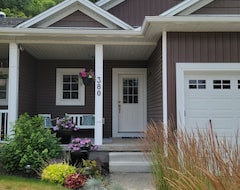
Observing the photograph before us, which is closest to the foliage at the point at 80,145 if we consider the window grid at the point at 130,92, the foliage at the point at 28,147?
the foliage at the point at 28,147

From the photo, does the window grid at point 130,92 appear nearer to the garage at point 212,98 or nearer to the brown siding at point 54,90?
the brown siding at point 54,90

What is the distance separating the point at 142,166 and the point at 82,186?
1.45 metres

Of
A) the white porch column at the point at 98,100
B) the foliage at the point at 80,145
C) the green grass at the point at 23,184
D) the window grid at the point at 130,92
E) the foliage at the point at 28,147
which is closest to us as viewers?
the green grass at the point at 23,184

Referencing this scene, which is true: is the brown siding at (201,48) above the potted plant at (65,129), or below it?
above

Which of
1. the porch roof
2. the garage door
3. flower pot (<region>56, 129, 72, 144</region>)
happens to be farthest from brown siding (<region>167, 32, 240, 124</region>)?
flower pot (<region>56, 129, 72, 144</region>)

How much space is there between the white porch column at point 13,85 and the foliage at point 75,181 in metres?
2.41

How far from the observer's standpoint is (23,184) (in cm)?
496

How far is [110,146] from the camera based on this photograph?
662 centimetres

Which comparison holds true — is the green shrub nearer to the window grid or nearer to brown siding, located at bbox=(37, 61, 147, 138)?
brown siding, located at bbox=(37, 61, 147, 138)

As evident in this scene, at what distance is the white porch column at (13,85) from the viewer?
21.7ft

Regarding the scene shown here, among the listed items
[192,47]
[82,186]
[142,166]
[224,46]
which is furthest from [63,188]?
[224,46]

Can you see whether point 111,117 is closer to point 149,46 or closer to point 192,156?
point 149,46

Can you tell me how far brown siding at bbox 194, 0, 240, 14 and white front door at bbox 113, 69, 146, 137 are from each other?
3139 mm

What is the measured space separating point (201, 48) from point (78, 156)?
337cm
